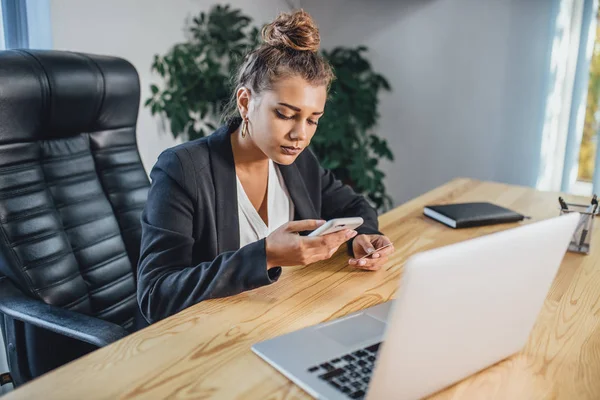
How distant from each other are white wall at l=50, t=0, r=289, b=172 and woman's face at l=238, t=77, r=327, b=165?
107cm

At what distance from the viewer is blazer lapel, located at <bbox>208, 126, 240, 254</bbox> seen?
4.03ft

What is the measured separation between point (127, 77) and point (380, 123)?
2055mm

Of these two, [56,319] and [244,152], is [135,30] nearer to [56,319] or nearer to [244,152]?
[244,152]

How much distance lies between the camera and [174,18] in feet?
8.07

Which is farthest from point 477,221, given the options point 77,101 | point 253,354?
point 77,101

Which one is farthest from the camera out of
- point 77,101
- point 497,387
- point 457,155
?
point 457,155

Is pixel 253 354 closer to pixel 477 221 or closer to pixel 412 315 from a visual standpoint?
pixel 412 315

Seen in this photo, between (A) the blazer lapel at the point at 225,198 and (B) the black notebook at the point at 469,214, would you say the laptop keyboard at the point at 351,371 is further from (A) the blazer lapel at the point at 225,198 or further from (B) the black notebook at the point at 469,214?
(B) the black notebook at the point at 469,214

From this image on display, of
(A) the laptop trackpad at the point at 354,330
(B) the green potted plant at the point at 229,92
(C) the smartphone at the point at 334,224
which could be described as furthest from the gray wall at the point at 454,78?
(A) the laptop trackpad at the point at 354,330

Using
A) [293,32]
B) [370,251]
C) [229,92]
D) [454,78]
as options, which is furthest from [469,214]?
[454,78]

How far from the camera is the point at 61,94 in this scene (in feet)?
4.22

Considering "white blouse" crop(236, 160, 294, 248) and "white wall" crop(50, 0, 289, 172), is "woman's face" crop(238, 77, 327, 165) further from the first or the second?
"white wall" crop(50, 0, 289, 172)

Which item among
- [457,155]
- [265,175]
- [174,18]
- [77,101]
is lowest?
[457,155]

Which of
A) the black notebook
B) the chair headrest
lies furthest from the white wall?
the black notebook
